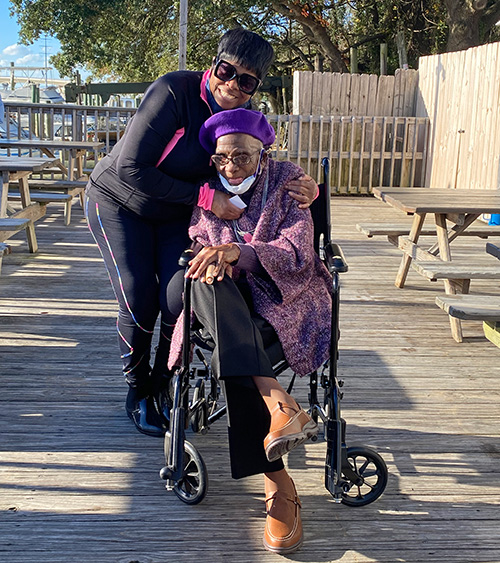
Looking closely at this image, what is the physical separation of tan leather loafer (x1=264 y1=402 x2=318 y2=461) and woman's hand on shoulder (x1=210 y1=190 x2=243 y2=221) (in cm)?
84

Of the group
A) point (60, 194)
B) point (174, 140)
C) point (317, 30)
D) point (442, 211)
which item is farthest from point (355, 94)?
point (174, 140)

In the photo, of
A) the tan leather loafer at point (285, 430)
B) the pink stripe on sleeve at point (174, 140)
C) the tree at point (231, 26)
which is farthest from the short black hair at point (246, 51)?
the tree at point (231, 26)

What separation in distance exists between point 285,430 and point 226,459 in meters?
0.79

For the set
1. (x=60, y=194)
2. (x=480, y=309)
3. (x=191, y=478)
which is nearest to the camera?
(x=191, y=478)

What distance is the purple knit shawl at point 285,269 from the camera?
8.87 ft

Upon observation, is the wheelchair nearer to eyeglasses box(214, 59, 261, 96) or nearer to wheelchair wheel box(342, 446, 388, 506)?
wheelchair wheel box(342, 446, 388, 506)

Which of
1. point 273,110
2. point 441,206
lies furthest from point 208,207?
point 273,110

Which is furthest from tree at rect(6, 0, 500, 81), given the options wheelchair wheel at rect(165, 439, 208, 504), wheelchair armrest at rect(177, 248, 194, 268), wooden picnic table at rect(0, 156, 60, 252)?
wheelchair wheel at rect(165, 439, 208, 504)

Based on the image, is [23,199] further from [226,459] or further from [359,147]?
[359,147]

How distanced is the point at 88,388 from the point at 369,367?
161 cm

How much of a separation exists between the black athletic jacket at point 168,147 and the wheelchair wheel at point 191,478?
991 millimetres

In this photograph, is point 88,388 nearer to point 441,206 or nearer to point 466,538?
point 466,538

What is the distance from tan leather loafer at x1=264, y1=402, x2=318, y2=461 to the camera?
230cm

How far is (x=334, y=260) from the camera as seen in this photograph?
2787mm
